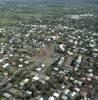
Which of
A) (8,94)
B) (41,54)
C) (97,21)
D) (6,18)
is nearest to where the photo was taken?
(8,94)

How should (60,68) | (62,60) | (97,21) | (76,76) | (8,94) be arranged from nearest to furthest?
(8,94) < (76,76) < (60,68) < (62,60) < (97,21)

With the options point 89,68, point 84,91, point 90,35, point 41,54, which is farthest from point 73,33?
point 84,91

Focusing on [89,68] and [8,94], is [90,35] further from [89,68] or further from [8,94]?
[8,94]

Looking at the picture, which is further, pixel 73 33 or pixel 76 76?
pixel 73 33

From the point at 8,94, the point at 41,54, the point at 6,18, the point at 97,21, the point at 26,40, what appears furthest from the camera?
the point at 6,18

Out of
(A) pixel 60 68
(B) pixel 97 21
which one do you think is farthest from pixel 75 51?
(B) pixel 97 21

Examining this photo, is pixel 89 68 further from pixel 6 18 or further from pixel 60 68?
pixel 6 18
